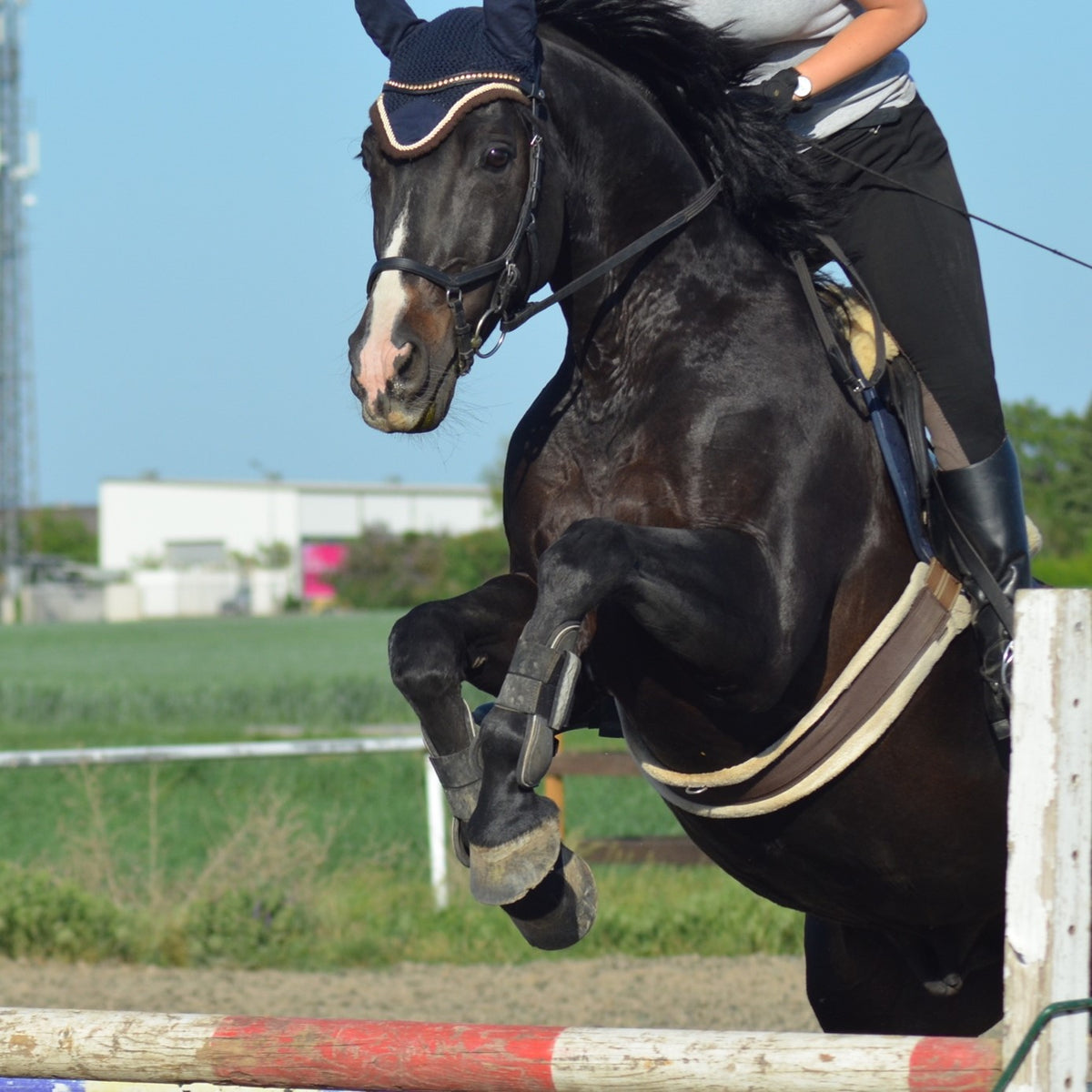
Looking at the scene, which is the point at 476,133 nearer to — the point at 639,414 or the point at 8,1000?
the point at 639,414

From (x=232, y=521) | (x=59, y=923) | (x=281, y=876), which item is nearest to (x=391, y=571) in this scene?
(x=232, y=521)

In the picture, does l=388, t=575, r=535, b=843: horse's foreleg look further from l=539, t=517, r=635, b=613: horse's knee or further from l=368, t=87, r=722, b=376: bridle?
l=368, t=87, r=722, b=376: bridle

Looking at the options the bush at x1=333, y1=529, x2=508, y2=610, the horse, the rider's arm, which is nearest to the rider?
the rider's arm

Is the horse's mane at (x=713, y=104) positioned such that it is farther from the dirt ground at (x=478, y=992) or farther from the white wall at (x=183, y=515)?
the white wall at (x=183, y=515)

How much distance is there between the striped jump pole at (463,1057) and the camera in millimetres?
2064

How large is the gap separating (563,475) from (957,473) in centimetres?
84

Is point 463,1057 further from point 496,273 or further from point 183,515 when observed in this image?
point 183,515

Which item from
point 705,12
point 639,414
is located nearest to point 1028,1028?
point 639,414

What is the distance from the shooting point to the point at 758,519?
3.18 metres

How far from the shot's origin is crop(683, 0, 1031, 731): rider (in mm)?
3453

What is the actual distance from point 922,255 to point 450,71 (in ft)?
3.51

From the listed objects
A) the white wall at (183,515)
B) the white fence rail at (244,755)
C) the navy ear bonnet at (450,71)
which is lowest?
the white wall at (183,515)

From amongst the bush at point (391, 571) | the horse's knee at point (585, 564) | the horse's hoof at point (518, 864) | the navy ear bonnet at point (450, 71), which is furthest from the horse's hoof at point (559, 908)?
the bush at point (391, 571)

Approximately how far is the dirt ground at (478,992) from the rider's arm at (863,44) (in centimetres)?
460
